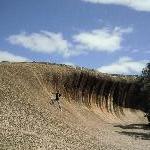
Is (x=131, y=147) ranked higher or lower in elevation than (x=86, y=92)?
lower

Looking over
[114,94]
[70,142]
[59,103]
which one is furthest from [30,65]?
[70,142]

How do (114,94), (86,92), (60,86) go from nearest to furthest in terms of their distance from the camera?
(60,86), (86,92), (114,94)

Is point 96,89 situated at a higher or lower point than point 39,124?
higher

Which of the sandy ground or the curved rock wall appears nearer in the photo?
the sandy ground

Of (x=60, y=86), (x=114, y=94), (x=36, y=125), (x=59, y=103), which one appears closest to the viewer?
(x=36, y=125)

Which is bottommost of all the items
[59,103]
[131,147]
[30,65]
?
[131,147]

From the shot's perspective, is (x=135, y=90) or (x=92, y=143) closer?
(x=92, y=143)

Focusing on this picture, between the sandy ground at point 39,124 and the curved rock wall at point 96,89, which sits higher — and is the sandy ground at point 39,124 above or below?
below

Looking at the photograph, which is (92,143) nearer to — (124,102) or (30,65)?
(30,65)

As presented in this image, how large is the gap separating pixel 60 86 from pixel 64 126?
29.9 meters

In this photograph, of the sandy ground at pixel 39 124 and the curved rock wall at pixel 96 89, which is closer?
the sandy ground at pixel 39 124

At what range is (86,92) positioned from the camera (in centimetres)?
8856

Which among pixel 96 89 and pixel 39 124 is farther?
pixel 96 89

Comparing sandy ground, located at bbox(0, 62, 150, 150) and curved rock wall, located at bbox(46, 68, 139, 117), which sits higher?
curved rock wall, located at bbox(46, 68, 139, 117)
